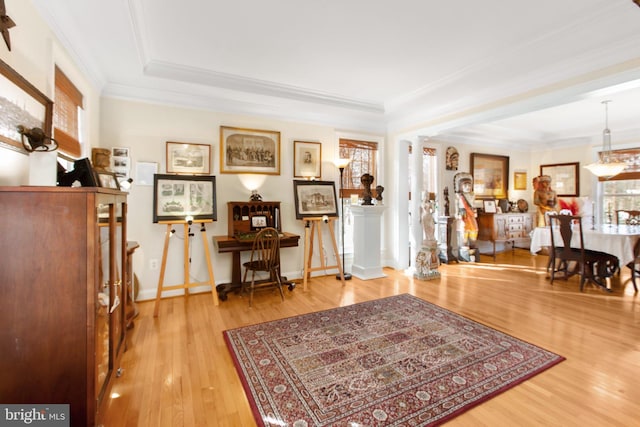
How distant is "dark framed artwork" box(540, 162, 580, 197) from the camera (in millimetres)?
6520

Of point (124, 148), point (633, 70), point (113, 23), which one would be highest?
point (113, 23)

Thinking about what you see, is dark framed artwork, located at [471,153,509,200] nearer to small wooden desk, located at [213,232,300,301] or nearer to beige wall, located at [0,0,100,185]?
small wooden desk, located at [213,232,300,301]

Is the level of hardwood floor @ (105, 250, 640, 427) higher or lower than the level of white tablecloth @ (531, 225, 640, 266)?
lower

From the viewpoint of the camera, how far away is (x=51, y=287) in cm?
129

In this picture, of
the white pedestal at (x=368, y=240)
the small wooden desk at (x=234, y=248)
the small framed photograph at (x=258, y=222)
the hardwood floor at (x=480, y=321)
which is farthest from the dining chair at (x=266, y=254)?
the white pedestal at (x=368, y=240)

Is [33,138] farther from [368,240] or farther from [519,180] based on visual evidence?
[519,180]

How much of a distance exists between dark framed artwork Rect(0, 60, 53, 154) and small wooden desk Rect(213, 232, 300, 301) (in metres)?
2.03

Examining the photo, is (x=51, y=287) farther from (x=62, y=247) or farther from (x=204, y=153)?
(x=204, y=153)

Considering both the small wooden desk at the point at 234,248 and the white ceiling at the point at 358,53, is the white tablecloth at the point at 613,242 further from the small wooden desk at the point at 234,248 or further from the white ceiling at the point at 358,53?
the small wooden desk at the point at 234,248

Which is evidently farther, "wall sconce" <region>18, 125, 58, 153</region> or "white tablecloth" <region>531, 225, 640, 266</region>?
"white tablecloth" <region>531, 225, 640, 266</region>

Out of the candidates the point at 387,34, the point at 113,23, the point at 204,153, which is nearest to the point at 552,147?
the point at 387,34

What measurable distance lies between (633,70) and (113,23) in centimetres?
433

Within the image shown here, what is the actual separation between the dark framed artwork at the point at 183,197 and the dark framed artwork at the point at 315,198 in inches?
46.5

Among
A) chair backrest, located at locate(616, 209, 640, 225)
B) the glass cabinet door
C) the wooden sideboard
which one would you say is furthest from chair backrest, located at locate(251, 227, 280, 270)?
chair backrest, located at locate(616, 209, 640, 225)
